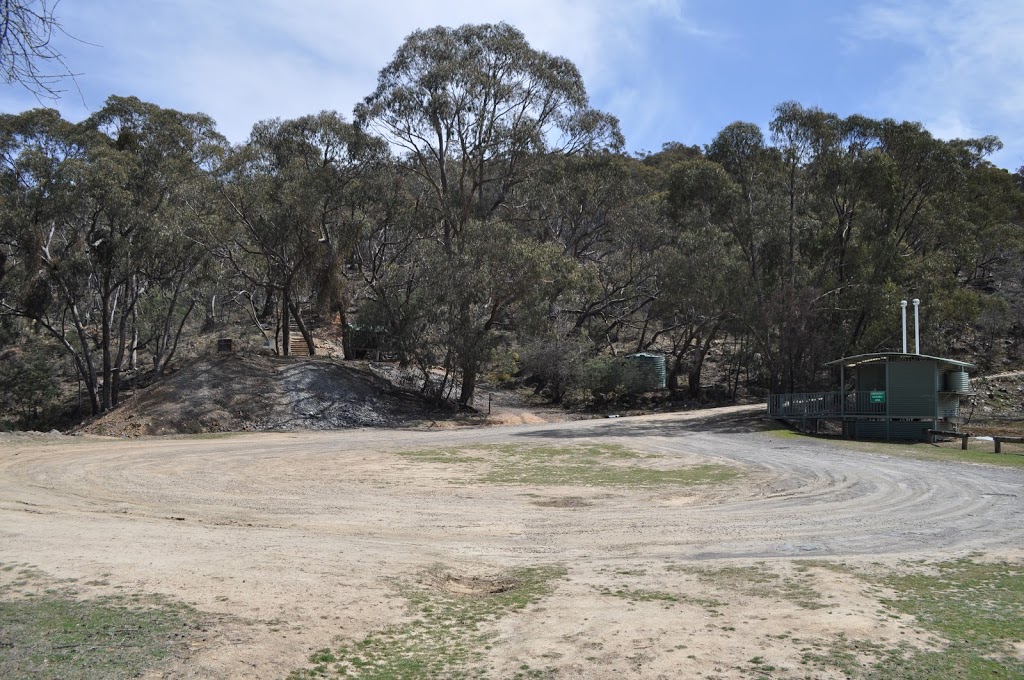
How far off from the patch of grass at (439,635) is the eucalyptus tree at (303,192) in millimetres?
29003

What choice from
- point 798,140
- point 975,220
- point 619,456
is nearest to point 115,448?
point 619,456

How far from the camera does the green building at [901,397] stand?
93.2ft

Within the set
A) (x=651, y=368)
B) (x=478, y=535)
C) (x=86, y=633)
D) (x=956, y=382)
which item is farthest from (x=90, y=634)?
(x=651, y=368)

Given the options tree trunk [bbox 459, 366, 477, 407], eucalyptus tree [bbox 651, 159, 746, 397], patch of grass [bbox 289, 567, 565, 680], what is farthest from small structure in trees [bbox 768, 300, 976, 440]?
patch of grass [bbox 289, 567, 565, 680]

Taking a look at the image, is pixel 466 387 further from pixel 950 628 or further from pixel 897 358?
pixel 950 628

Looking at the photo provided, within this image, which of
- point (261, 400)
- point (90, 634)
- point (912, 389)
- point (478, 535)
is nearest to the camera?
point (90, 634)

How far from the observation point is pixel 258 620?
6891mm

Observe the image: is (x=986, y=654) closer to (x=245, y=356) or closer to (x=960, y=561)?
(x=960, y=561)

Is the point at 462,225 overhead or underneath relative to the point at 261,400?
overhead

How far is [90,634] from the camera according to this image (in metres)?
6.24

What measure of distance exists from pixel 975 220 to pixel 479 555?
166 feet

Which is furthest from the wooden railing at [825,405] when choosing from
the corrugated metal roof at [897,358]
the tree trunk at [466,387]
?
the tree trunk at [466,387]

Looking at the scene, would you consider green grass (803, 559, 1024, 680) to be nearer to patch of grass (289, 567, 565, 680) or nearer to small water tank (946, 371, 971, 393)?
patch of grass (289, 567, 565, 680)

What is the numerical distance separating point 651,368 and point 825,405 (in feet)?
43.6
